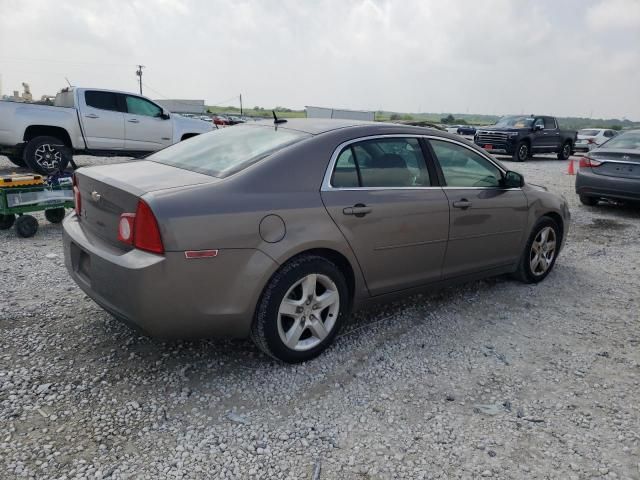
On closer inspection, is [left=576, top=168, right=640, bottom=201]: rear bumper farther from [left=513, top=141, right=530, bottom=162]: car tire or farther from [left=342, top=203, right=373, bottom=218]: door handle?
[left=513, top=141, right=530, bottom=162]: car tire

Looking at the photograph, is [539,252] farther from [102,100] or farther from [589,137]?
[589,137]

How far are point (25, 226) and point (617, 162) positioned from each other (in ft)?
30.0

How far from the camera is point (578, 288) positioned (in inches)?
199

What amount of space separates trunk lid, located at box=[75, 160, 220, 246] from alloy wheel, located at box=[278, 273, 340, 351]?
858 millimetres

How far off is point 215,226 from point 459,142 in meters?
2.38

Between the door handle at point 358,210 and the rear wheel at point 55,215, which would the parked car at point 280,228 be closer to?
the door handle at point 358,210

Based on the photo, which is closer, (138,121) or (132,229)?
(132,229)

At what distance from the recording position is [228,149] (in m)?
3.50

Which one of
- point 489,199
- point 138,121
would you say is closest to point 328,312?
point 489,199

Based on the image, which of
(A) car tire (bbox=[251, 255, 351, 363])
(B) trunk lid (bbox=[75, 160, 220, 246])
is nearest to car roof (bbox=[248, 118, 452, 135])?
(B) trunk lid (bbox=[75, 160, 220, 246])

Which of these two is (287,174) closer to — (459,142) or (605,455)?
(459,142)

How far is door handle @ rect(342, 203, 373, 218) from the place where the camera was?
10.8 feet

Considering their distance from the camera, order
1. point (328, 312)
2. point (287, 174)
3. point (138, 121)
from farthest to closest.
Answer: point (138, 121)
point (328, 312)
point (287, 174)

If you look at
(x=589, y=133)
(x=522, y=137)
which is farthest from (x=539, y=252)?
(x=589, y=133)
